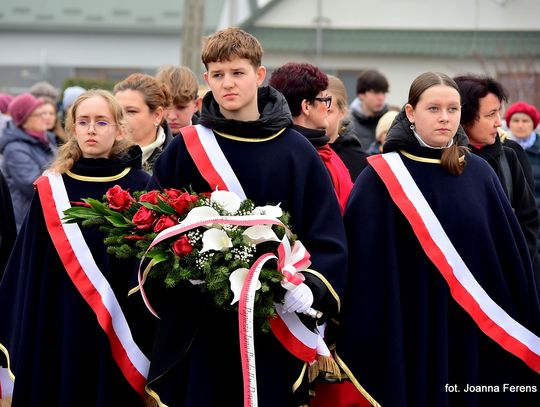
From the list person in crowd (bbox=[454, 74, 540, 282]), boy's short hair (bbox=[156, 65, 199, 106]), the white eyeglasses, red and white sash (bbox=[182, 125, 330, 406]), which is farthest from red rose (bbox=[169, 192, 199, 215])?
boy's short hair (bbox=[156, 65, 199, 106])

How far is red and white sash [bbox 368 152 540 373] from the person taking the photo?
222 inches

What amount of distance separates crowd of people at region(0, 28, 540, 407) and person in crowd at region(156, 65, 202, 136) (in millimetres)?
1296

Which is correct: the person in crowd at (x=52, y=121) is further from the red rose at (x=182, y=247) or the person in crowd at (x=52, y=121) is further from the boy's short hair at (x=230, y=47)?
the red rose at (x=182, y=247)

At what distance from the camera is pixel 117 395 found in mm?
6164

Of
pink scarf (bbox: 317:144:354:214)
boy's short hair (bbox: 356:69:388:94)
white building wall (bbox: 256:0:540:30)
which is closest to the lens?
pink scarf (bbox: 317:144:354:214)

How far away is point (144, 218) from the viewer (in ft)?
17.0

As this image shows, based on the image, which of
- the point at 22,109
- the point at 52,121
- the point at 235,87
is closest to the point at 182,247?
the point at 235,87

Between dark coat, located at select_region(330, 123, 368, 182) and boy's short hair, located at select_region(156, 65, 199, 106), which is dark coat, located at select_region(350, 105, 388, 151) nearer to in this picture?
dark coat, located at select_region(330, 123, 368, 182)

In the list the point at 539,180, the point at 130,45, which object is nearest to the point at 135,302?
the point at 539,180

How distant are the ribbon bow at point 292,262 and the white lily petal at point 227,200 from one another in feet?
0.89

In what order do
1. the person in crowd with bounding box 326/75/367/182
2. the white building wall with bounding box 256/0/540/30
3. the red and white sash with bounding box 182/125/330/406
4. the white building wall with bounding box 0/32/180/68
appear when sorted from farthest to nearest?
the white building wall with bounding box 256/0/540/30 < the white building wall with bounding box 0/32/180/68 < the person in crowd with bounding box 326/75/367/182 < the red and white sash with bounding box 182/125/330/406

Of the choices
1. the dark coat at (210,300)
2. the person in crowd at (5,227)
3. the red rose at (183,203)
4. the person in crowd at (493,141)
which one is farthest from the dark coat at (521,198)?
the person in crowd at (5,227)

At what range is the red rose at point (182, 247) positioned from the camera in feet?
16.4

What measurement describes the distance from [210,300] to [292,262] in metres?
0.42
